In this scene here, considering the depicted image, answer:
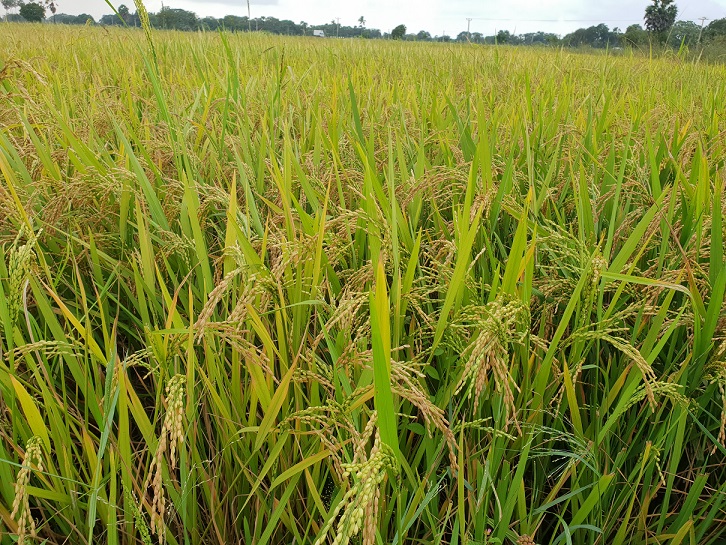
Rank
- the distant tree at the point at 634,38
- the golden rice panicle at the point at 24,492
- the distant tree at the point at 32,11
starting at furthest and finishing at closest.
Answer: the distant tree at the point at 32,11 → the distant tree at the point at 634,38 → the golden rice panicle at the point at 24,492

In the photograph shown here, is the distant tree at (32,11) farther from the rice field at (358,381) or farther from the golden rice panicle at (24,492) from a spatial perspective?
the golden rice panicle at (24,492)

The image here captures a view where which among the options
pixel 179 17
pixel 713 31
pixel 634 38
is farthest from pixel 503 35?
pixel 713 31

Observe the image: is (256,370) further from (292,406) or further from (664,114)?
(664,114)

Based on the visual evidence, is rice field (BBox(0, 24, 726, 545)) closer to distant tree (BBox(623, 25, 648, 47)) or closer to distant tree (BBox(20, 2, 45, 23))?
distant tree (BBox(623, 25, 648, 47))

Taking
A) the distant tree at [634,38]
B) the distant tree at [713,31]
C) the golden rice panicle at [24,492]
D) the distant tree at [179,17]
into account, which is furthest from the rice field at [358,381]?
the distant tree at [713,31]

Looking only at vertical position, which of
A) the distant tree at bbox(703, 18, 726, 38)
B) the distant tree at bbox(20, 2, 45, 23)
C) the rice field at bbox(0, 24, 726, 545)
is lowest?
the rice field at bbox(0, 24, 726, 545)

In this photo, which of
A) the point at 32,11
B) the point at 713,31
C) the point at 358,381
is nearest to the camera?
the point at 358,381

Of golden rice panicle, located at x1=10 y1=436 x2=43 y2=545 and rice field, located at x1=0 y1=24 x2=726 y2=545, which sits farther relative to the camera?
rice field, located at x1=0 y1=24 x2=726 y2=545

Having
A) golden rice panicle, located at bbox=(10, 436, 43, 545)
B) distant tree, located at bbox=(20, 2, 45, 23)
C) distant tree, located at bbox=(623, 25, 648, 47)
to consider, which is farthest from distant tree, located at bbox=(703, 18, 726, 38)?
distant tree, located at bbox=(20, 2, 45, 23)

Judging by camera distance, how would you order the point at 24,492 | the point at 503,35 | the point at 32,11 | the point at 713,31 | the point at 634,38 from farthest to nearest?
the point at 32,11
the point at 713,31
the point at 634,38
the point at 503,35
the point at 24,492

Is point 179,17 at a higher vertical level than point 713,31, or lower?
lower

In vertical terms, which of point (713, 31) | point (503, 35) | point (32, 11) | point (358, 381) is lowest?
point (358, 381)

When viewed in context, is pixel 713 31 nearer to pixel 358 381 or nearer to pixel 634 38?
pixel 634 38

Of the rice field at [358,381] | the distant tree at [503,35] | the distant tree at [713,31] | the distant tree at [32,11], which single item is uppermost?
the distant tree at [32,11]
